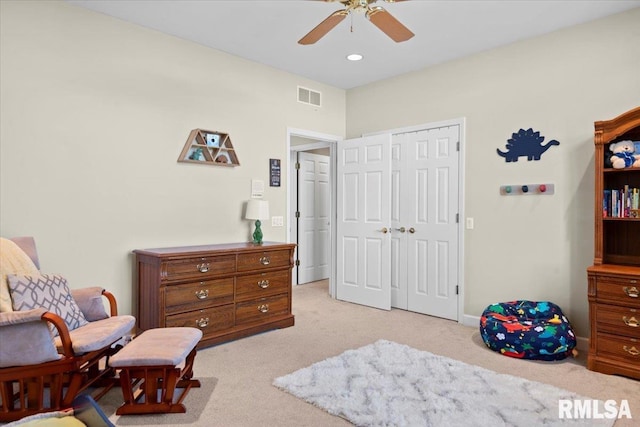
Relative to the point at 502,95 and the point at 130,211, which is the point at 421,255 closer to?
the point at 502,95

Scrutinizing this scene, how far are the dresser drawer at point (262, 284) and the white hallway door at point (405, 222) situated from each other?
4.10 feet

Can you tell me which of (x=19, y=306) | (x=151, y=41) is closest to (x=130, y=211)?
(x=19, y=306)

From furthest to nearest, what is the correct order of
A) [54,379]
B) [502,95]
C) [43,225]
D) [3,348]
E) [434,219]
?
[434,219]
[502,95]
[43,225]
[54,379]
[3,348]

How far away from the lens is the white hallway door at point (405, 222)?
4305mm

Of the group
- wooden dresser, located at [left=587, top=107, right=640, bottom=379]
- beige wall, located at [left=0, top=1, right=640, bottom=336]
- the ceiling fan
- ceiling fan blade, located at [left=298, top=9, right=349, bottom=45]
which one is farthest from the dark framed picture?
wooden dresser, located at [left=587, top=107, right=640, bottom=379]

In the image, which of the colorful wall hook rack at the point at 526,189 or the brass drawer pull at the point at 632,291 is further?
the colorful wall hook rack at the point at 526,189

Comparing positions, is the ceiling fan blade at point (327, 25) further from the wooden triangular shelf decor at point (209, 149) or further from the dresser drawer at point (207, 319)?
the dresser drawer at point (207, 319)

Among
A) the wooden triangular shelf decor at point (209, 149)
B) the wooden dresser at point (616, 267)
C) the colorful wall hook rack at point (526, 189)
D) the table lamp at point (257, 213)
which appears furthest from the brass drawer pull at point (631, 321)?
the wooden triangular shelf decor at point (209, 149)

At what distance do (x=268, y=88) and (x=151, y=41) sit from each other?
130 cm

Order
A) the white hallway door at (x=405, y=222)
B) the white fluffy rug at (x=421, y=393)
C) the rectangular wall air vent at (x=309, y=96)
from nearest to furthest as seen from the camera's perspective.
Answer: the white fluffy rug at (x=421, y=393)
the white hallway door at (x=405, y=222)
the rectangular wall air vent at (x=309, y=96)

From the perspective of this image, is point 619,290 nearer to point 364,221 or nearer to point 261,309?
point 364,221

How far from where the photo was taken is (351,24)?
3385 millimetres

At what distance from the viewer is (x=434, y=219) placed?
4410 mm

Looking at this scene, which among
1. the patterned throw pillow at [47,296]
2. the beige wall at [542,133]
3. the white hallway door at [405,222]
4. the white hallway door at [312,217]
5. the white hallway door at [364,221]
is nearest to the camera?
the patterned throw pillow at [47,296]
